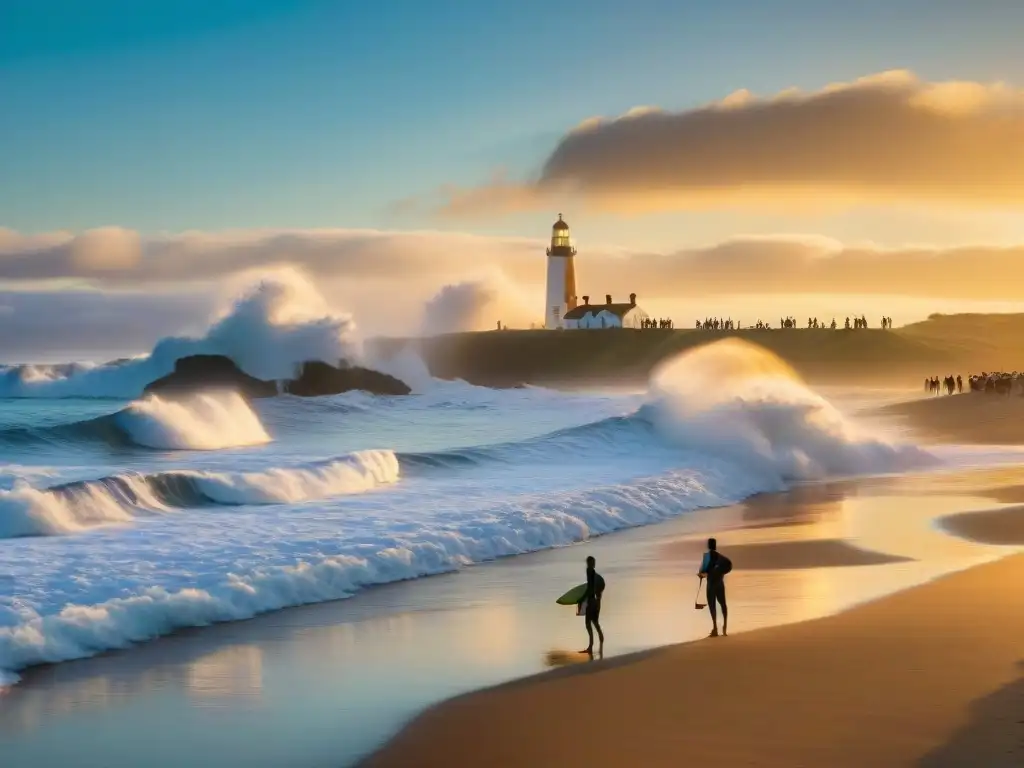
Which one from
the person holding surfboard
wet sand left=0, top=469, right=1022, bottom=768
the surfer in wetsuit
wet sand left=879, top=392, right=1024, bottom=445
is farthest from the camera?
wet sand left=879, top=392, right=1024, bottom=445

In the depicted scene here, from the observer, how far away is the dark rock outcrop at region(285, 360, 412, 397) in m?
50.0

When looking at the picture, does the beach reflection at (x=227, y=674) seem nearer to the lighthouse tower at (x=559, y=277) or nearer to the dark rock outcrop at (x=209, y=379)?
the dark rock outcrop at (x=209, y=379)

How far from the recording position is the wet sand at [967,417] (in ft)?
112

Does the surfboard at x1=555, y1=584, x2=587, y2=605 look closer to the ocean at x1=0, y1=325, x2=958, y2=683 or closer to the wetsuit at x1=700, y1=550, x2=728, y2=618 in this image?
the wetsuit at x1=700, y1=550, x2=728, y2=618

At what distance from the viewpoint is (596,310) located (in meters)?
101

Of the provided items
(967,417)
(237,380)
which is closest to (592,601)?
(967,417)

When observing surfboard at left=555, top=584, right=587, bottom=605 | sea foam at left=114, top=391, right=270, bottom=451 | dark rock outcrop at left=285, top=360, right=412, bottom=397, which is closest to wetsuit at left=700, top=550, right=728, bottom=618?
surfboard at left=555, top=584, right=587, bottom=605

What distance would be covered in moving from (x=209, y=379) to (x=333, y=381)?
4745 millimetres

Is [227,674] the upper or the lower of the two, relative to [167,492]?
lower

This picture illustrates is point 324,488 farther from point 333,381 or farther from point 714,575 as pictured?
point 333,381

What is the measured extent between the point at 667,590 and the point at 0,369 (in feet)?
220

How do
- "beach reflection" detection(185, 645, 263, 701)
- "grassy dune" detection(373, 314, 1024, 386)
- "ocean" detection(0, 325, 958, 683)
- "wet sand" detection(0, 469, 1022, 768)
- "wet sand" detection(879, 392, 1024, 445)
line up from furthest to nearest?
"grassy dune" detection(373, 314, 1024, 386)
"wet sand" detection(879, 392, 1024, 445)
"ocean" detection(0, 325, 958, 683)
"beach reflection" detection(185, 645, 263, 701)
"wet sand" detection(0, 469, 1022, 768)

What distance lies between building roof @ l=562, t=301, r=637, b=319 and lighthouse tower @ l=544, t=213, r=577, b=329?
0.77 meters

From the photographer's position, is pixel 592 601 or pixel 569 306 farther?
pixel 569 306
